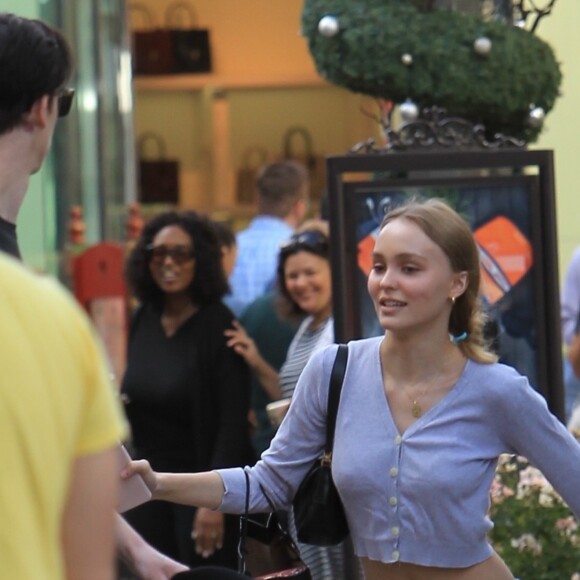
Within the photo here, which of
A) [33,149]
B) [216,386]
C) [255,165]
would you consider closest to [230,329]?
[216,386]

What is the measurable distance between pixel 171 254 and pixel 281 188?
3.39 meters

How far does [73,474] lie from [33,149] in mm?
1089

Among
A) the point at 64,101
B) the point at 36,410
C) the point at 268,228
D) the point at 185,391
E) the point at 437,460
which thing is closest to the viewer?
the point at 36,410

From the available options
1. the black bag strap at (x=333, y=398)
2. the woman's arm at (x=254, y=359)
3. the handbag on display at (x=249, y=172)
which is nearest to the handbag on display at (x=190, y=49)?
the handbag on display at (x=249, y=172)

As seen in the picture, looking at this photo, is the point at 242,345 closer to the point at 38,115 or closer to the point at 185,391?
the point at 185,391

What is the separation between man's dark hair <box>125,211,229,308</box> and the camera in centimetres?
739

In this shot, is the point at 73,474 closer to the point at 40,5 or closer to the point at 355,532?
the point at 355,532

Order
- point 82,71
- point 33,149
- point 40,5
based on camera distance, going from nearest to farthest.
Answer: point 33,149 → point 40,5 → point 82,71

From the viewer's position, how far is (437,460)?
3.84m

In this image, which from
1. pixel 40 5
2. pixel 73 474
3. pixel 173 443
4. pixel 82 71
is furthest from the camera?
pixel 82 71

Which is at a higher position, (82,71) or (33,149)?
(82,71)

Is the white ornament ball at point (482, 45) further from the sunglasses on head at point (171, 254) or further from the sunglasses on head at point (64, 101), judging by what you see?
the sunglasses on head at point (64, 101)

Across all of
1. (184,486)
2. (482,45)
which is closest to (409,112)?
(482,45)

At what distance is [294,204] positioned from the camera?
10.8 m
